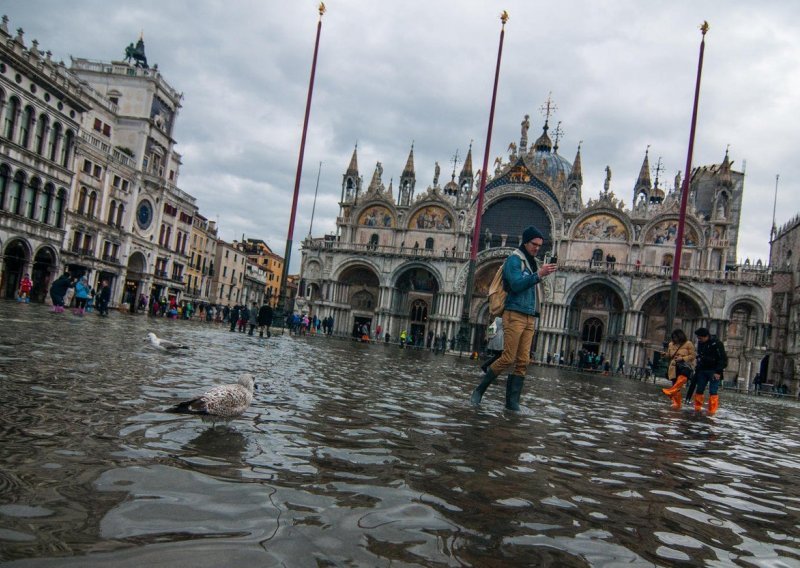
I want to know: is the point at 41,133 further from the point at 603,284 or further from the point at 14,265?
the point at 603,284

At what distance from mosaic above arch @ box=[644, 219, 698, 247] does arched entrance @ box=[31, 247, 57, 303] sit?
123 feet

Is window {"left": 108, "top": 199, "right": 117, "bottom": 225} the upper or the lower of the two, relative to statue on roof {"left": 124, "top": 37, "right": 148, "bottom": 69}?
lower

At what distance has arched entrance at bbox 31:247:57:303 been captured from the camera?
103ft

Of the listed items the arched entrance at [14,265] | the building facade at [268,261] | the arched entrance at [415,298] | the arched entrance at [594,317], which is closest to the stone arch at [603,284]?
the arched entrance at [594,317]

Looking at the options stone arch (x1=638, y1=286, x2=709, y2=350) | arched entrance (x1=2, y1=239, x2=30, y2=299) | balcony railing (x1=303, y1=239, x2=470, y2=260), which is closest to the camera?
arched entrance (x1=2, y1=239, x2=30, y2=299)

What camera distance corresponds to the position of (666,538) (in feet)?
8.32

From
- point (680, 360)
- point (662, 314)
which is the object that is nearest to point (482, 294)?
point (662, 314)

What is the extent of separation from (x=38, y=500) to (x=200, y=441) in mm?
1250

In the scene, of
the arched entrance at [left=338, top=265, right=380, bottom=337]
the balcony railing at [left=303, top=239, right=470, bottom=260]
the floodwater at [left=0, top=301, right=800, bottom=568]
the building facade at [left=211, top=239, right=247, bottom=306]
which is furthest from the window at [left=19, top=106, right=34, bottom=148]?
the building facade at [left=211, top=239, right=247, bottom=306]

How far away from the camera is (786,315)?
49281mm

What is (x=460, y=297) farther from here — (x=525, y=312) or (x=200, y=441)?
(x=200, y=441)

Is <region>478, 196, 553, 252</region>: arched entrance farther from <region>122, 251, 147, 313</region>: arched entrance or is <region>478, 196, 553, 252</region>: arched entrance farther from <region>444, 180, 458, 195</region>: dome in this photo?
<region>122, 251, 147, 313</region>: arched entrance

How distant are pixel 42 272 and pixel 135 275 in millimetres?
10260

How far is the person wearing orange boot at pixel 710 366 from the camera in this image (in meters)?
10.2
